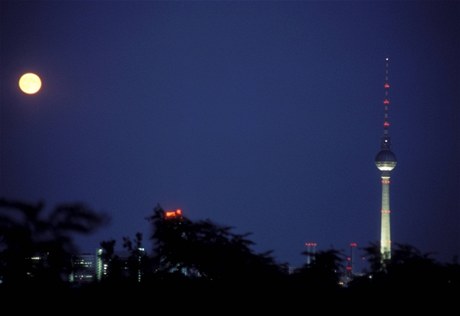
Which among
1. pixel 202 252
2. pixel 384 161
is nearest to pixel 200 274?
pixel 202 252

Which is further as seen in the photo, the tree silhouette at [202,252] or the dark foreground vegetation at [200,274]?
the tree silhouette at [202,252]

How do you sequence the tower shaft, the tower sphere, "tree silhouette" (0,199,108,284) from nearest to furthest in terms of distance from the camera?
"tree silhouette" (0,199,108,284), the tower sphere, the tower shaft

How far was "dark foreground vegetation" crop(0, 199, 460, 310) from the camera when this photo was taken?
24688 mm

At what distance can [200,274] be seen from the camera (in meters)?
32.2

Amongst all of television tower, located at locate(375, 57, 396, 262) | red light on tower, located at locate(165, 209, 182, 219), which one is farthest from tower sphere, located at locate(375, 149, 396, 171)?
red light on tower, located at locate(165, 209, 182, 219)

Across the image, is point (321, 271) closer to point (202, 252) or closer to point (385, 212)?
point (202, 252)

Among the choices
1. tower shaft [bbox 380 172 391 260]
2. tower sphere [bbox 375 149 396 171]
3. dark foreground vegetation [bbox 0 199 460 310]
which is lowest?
dark foreground vegetation [bbox 0 199 460 310]

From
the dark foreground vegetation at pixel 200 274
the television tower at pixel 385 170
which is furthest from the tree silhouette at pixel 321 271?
the television tower at pixel 385 170

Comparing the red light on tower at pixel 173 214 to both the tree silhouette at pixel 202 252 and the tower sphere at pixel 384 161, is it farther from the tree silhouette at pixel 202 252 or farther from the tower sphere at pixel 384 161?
the tower sphere at pixel 384 161

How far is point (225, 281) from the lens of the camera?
27609mm

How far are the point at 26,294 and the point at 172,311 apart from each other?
12.8ft

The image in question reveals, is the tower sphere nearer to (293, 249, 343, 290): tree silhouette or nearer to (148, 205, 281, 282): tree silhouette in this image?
(148, 205, 281, 282): tree silhouette

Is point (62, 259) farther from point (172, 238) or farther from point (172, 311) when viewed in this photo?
point (172, 238)

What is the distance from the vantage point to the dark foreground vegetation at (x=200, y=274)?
972 inches
